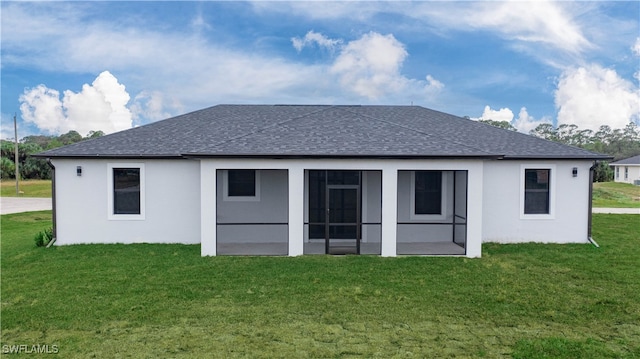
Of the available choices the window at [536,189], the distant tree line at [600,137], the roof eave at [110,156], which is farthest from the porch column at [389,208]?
the distant tree line at [600,137]

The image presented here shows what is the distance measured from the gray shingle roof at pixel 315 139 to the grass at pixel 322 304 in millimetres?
2622

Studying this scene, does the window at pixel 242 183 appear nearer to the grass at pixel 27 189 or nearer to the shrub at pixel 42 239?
the shrub at pixel 42 239

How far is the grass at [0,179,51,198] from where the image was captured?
3111 centimetres

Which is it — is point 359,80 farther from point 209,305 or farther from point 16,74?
point 16,74

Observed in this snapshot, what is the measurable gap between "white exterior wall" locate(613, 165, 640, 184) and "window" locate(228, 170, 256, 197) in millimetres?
51357

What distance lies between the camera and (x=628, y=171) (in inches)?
1832

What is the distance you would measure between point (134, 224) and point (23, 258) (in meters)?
2.59

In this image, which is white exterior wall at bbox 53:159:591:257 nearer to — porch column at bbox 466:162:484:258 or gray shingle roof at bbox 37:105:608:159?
gray shingle roof at bbox 37:105:608:159

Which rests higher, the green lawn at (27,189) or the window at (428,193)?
the window at (428,193)

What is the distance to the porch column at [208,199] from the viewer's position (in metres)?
9.22

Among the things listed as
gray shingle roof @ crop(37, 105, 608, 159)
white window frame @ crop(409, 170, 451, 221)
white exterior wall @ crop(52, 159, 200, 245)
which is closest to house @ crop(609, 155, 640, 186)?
gray shingle roof @ crop(37, 105, 608, 159)

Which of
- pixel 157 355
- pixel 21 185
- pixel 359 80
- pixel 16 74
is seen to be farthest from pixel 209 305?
pixel 21 185

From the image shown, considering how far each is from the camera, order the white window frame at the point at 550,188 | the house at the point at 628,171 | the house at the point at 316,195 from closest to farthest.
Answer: the house at the point at 316,195, the white window frame at the point at 550,188, the house at the point at 628,171

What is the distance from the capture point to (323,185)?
1123cm
